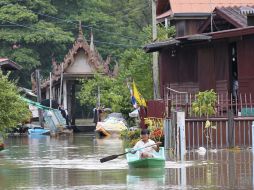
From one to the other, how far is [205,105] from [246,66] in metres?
4.05

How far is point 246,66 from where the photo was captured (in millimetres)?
32688

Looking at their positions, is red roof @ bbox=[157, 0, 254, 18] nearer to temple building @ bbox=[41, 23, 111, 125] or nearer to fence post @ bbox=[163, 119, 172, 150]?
fence post @ bbox=[163, 119, 172, 150]

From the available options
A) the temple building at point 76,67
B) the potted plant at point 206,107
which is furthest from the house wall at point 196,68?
the temple building at point 76,67

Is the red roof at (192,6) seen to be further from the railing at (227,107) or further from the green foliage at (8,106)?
the green foliage at (8,106)

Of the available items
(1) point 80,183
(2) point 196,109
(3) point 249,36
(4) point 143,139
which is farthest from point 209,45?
(1) point 80,183

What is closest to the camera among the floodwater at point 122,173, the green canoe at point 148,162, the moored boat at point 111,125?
the floodwater at point 122,173

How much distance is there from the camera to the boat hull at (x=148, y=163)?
76.8ft

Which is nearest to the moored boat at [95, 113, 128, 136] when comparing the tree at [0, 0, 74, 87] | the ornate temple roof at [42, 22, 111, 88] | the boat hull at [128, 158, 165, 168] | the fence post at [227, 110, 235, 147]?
the ornate temple roof at [42, 22, 111, 88]

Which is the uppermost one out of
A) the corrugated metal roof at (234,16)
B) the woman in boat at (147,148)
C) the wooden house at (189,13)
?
the wooden house at (189,13)

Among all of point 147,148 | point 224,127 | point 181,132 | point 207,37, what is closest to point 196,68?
point 207,37

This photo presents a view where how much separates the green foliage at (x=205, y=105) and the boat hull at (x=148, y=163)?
6.03 meters

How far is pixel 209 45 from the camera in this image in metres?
34.9

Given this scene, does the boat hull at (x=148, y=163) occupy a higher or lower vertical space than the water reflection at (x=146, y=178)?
higher

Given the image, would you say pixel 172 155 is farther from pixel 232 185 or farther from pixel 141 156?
pixel 232 185
